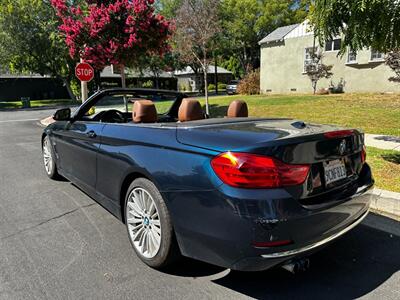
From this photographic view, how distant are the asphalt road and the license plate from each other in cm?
84

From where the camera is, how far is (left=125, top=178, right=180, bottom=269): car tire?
274cm

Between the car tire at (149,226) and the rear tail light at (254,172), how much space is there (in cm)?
70

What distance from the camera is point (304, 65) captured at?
2166 centimetres

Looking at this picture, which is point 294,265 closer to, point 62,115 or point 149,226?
point 149,226

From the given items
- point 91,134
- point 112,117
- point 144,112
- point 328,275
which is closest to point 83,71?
point 112,117

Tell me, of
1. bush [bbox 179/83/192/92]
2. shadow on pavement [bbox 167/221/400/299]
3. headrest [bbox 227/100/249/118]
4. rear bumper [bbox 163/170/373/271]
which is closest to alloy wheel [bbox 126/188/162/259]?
shadow on pavement [bbox 167/221/400/299]

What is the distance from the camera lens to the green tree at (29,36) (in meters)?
26.2

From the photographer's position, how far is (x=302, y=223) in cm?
232

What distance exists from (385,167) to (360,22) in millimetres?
2418

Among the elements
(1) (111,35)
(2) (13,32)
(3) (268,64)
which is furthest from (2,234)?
(2) (13,32)

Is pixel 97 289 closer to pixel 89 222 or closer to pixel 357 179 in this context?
pixel 89 222

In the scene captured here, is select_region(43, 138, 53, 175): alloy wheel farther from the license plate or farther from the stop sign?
the stop sign

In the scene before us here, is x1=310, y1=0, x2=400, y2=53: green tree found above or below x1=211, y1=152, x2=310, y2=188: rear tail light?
above

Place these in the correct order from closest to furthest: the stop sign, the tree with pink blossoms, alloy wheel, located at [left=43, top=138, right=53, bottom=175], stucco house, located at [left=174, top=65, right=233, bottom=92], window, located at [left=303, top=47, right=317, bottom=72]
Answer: alloy wheel, located at [left=43, top=138, right=53, bottom=175] → the tree with pink blossoms → the stop sign → window, located at [left=303, top=47, right=317, bottom=72] → stucco house, located at [left=174, top=65, right=233, bottom=92]
